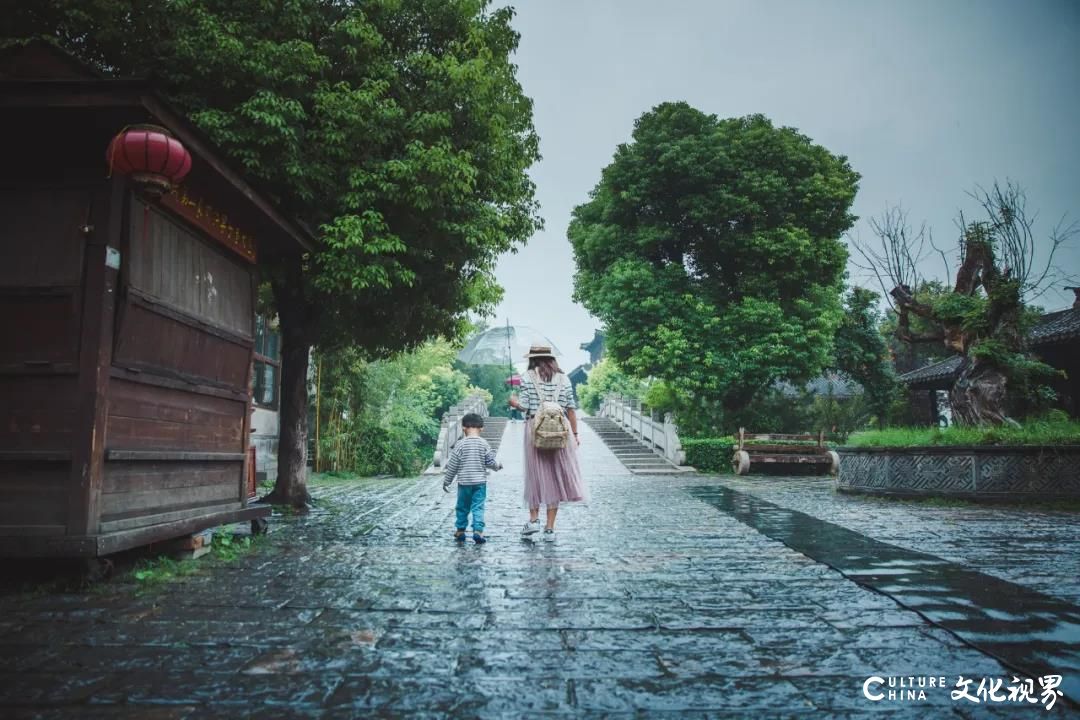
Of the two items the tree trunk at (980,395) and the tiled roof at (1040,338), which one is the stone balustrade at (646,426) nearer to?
the tiled roof at (1040,338)

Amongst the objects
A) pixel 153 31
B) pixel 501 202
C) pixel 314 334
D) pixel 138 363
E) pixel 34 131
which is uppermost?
pixel 153 31

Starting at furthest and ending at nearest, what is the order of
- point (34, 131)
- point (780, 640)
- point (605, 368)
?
point (605, 368) < point (34, 131) < point (780, 640)

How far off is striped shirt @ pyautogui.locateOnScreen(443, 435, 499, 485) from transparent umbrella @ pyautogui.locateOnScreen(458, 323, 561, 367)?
3293cm

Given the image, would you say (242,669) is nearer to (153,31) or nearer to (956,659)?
(956,659)

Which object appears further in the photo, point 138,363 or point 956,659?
point 138,363

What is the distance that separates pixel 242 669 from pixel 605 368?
3935cm

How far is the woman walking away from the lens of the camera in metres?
6.70

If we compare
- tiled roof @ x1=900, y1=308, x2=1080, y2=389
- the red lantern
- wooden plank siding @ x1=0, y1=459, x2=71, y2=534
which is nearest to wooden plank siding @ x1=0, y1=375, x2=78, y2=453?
wooden plank siding @ x1=0, y1=459, x2=71, y2=534

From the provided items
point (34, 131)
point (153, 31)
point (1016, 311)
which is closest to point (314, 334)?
point (153, 31)

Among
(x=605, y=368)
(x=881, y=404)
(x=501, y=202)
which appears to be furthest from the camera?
(x=605, y=368)

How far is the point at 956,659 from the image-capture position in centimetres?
309

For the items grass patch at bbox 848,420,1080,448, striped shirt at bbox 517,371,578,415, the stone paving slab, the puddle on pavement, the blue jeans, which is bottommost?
the stone paving slab

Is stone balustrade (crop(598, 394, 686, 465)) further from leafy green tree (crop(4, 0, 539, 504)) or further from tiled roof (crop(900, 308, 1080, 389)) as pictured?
leafy green tree (crop(4, 0, 539, 504))

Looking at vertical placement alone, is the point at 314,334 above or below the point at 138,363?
above
